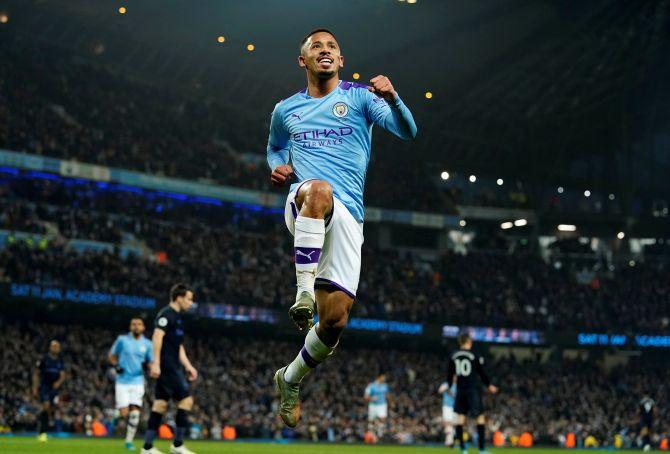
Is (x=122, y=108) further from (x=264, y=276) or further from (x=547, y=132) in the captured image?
(x=547, y=132)

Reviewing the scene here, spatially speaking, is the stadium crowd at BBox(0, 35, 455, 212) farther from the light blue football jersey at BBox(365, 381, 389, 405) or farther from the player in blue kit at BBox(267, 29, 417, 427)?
the player in blue kit at BBox(267, 29, 417, 427)

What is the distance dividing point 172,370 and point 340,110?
8.17 meters

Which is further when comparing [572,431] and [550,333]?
[550,333]

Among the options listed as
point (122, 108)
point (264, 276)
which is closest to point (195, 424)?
point (264, 276)

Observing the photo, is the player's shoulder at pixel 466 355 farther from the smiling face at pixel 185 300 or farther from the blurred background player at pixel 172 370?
the smiling face at pixel 185 300

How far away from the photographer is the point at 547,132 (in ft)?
213

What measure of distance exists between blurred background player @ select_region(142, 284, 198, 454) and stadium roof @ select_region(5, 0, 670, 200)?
33.5 m

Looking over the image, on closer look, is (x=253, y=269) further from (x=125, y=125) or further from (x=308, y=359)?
(x=308, y=359)

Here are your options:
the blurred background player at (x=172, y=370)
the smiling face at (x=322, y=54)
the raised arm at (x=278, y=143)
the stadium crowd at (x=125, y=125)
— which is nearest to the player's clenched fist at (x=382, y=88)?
the smiling face at (x=322, y=54)

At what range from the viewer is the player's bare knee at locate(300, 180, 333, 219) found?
7621 millimetres

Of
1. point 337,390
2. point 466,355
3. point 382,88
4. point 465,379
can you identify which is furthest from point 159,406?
point 337,390

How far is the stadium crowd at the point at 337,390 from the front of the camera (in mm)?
35156

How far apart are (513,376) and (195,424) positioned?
22.6 meters

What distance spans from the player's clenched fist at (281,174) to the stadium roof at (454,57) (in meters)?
39.7
